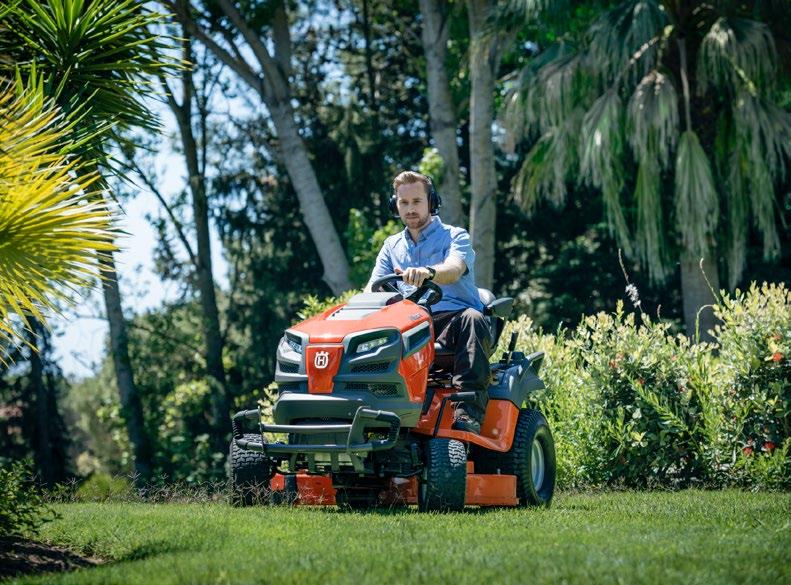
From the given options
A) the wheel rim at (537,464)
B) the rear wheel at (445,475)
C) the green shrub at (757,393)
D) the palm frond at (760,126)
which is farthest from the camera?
the palm frond at (760,126)

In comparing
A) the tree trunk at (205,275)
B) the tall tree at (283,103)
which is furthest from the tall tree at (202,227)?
the tall tree at (283,103)

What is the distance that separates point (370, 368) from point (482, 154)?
10.8m

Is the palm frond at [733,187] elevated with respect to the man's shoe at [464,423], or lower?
elevated

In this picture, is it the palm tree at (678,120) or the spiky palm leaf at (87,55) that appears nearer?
the spiky palm leaf at (87,55)

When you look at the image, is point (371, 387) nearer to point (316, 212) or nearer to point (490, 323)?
point (490, 323)

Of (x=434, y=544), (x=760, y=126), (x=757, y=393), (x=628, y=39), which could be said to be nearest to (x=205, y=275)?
(x=628, y=39)

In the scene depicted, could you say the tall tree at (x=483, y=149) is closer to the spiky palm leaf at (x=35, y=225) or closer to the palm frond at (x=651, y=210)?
the palm frond at (x=651, y=210)

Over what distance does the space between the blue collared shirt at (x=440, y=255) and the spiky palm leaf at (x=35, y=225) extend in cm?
182

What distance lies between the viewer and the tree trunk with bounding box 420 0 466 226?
1784cm

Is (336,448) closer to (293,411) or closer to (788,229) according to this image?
(293,411)

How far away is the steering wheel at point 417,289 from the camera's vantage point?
6837mm

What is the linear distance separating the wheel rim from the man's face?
1.55m

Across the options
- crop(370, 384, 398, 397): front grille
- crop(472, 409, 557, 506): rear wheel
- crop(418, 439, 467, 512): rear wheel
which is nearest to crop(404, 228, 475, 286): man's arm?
crop(370, 384, 398, 397): front grille

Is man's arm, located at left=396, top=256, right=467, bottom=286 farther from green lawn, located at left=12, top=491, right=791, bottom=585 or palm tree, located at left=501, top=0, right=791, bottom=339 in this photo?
palm tree, located at left=501, top=0, right=791, bottom=339
